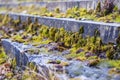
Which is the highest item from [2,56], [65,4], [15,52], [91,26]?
[91,26]

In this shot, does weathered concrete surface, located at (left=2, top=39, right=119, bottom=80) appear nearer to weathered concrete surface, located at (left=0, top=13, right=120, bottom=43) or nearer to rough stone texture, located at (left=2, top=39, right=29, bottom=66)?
rough stone texture, located at (left=2, top=39, right=29, bottom=66)

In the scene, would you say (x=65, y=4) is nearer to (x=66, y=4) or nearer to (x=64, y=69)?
(x=66, y=4)

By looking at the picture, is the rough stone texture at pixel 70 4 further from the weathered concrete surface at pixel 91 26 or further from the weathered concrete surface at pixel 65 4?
the weathered concrete surface at pixel 91 26

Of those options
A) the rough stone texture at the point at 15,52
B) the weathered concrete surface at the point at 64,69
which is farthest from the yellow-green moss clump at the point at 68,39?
the weathered concrete surface at the point at 64,69

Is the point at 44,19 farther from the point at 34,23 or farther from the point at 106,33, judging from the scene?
the point at 106,33

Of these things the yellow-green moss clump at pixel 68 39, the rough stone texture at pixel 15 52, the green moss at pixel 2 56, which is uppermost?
the yellow-green moss clump at pixel 68 39

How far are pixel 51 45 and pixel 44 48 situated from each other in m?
0.25

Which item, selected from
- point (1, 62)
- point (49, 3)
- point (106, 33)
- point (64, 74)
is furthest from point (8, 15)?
point (64, 74)

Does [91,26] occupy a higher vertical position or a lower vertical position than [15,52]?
higher

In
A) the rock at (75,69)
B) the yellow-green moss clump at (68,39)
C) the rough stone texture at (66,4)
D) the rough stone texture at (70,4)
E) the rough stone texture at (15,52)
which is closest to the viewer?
the rock at (75,69)

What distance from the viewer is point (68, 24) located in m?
11.1

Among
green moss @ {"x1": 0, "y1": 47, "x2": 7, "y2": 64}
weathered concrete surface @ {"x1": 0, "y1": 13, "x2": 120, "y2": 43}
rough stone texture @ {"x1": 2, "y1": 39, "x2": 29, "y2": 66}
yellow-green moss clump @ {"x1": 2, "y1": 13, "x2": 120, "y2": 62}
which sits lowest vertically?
green moss @ {"x1": 0, "y1": 47, "x2": 7, "y2": 64}

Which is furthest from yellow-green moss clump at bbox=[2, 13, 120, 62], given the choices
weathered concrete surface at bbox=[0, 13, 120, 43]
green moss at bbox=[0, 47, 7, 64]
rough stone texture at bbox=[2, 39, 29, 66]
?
green moss at bbox=[0, 47, 7, 64]

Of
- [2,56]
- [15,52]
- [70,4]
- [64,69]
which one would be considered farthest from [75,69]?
[70,4]
